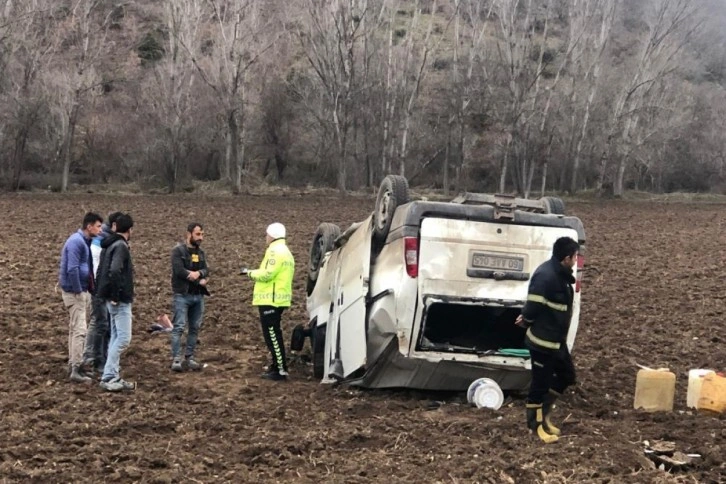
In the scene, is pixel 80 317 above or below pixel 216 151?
below

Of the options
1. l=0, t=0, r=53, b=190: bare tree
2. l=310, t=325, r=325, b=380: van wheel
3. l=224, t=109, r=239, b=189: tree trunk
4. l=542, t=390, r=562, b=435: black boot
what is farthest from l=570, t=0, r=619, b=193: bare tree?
l=542, t=390, r=562, b=435: black boot

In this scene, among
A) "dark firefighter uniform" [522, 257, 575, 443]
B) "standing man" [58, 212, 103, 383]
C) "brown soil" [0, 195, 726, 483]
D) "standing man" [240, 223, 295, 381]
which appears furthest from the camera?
"standing man" [240, 223, 295, 381]

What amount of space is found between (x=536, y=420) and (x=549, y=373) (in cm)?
39

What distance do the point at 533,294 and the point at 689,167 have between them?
Answer: 4945 centimetres

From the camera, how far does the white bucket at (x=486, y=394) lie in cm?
666

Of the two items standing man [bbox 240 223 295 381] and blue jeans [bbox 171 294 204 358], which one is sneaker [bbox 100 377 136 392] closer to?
blue jeans [bbox 171 294 204 358]

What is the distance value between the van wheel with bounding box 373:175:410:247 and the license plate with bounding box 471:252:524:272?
87 centimetres

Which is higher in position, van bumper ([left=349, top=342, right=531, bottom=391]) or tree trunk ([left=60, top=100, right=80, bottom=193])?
tree trunk ([left=60, top=100, right=80, bottom=193])

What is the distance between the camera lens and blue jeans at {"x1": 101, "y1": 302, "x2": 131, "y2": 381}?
289 inches

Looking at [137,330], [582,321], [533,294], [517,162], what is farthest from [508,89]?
[533,294]

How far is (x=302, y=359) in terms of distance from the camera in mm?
9172

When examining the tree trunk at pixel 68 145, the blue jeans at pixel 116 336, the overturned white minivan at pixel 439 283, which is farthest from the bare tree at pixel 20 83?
the overturned white minivan at pixel 439 283

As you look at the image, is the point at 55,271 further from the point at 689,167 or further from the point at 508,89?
the point at 689,167

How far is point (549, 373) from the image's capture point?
592 cm
